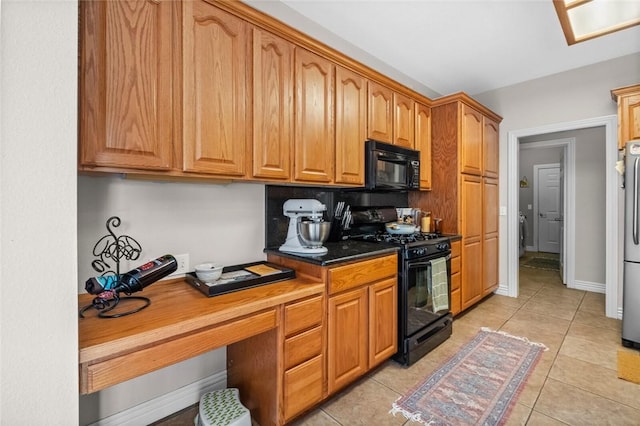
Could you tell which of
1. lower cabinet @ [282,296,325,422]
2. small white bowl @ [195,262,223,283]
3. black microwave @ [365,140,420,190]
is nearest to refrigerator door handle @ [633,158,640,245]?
black microwave @ [365,140,420,190]

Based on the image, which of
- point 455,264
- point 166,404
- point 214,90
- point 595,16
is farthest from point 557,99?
point 166,404

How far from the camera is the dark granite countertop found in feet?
5.76

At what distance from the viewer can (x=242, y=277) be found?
5.44 feet

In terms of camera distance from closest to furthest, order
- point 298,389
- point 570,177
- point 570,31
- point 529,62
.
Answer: point 298,389 → point 570,31 → point 529,62 → point 570,177

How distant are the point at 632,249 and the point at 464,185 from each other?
1373 millimetres

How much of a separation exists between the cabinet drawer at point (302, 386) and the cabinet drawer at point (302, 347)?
1.3 inches

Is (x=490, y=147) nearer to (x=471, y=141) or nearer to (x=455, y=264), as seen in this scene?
(x=471, y=141)

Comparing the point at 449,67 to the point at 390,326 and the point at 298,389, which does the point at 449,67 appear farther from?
the point at 298,389

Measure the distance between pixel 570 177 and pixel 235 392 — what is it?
4900 millimetres

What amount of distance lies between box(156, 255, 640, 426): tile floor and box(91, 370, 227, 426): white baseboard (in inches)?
2.1

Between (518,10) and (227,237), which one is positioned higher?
(518,10)

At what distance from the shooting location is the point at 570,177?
13.4 ft

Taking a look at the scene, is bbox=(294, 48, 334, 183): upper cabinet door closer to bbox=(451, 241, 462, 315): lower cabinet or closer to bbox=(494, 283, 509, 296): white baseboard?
bbox=(451, 241, 462, 315): lower cabinet
